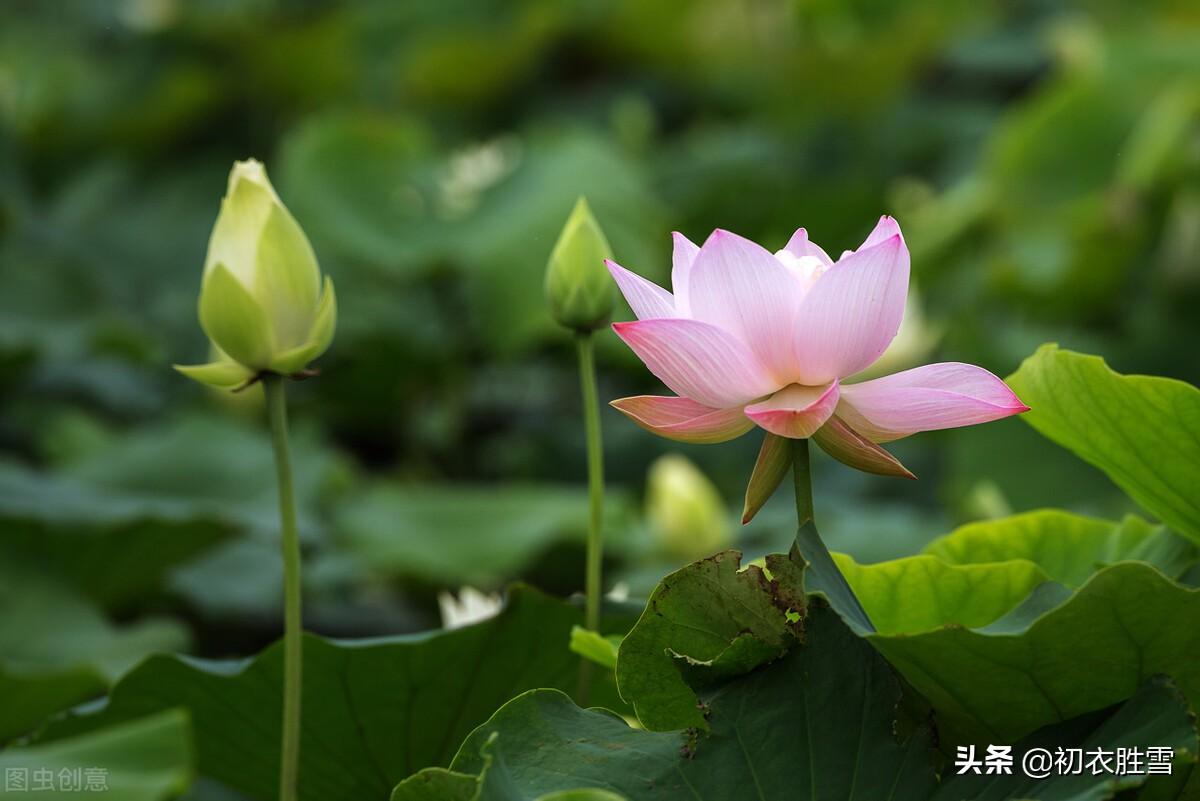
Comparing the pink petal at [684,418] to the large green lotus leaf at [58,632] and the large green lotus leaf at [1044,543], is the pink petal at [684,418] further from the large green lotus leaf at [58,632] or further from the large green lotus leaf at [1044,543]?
the large green lotus leaf at [58,632]

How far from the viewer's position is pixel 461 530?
157cm

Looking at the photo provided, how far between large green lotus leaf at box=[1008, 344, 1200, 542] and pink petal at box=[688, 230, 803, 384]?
0.14 metres

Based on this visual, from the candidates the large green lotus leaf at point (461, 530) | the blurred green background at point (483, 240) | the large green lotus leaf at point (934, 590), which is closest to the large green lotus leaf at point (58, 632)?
the blurred green background at point (483, 240)

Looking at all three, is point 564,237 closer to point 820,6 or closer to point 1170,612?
point 1170,612

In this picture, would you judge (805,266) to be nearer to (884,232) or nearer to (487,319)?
(884,232)

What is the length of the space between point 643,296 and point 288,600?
7.5 inches

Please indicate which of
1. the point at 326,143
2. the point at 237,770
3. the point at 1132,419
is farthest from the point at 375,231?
the point at 1132,419

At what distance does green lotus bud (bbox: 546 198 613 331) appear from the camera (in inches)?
25.6

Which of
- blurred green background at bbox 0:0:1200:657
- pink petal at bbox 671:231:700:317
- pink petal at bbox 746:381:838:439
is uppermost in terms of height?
blurred green background at bbox 0:0:1200:657

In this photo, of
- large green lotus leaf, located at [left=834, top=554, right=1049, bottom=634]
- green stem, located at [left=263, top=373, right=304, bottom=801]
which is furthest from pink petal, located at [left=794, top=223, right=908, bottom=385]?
green stem, located at [left=263, top=373, right=304, bottom=801]

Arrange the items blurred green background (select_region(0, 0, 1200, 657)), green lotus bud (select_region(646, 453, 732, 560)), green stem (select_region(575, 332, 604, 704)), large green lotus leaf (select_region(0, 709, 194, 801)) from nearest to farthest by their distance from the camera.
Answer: large green lotus leaf (select_region(0, 709, 194, 801))
green stem (select_region(575, 332, 604, 704))
green lotus bud (select_region(646, 453, 732, 560))
blurred green background (select_region(0, 0, 1200, 657))

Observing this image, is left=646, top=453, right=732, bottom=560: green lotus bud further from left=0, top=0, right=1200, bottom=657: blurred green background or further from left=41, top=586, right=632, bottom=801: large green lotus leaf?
left=41, top=586, right=632, bottom=801: large green lotus leaf

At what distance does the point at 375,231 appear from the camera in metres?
2.00

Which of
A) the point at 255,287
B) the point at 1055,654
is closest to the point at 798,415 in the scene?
the point at 1055,654
